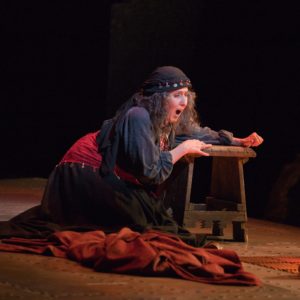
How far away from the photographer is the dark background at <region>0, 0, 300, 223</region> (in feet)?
28.5

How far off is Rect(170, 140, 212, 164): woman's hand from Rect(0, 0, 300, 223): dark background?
2.66 m

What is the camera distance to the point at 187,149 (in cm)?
561

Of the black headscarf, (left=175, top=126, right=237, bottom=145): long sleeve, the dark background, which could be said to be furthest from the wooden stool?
the dark background

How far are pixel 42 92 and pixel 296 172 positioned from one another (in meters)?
4.60

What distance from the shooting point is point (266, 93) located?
874 centimetres

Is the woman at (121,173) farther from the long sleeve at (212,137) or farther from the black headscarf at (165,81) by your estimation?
the long sleeve at (212,137)

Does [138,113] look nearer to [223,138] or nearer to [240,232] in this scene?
[223,138]

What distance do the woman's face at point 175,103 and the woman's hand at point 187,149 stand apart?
0.17 metres

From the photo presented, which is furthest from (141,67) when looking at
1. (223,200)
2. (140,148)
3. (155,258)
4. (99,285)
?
(99,285)

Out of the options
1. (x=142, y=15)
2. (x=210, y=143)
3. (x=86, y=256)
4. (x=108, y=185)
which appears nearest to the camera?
(x=86, y=256)

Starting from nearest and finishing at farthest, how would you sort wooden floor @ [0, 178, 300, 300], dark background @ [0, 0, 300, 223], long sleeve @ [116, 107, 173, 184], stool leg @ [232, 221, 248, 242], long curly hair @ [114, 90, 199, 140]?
1. wooden floor @ [0, 178, 300, 300]
2. long sleeve @ [116, 107, 173, 184]
3. long curly hair @ [114, 90, 199, 140]
4. stool leg @ [232, 221, 248, 242]
5. dark background @ [0, 0, 300, 223]

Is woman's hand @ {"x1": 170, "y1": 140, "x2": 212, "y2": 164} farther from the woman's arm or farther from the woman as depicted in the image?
the woman's arm

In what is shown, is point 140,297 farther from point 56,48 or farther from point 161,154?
point 56,48

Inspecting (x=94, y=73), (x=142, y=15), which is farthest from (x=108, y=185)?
(x=94, y=73)
